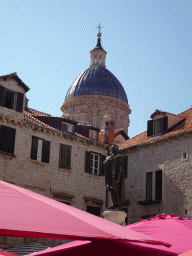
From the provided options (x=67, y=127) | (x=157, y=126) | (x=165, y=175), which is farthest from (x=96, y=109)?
(x=165, y=175)

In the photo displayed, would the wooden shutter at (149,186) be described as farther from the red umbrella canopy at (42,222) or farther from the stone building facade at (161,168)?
the red umbrella canopy at (42,222)

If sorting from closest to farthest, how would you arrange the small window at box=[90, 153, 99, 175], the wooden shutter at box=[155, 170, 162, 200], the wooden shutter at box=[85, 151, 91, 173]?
the wooden shutter at box=[155, 170, 162, 200]
the wooden shutter at box=[85, 151, 91, 173]
the small window at box=[90, 153, 99, 175]

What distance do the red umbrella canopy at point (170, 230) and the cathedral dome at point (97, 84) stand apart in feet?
124

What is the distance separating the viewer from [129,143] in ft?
93.8

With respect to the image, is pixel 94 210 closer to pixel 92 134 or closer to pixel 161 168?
pixel 161 168

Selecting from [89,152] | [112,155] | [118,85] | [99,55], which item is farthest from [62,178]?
[99,55]

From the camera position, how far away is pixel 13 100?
2334cm

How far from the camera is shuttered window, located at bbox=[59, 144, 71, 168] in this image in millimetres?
25062

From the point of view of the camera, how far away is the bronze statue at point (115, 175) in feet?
44.5

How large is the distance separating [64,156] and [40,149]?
6.26 ft

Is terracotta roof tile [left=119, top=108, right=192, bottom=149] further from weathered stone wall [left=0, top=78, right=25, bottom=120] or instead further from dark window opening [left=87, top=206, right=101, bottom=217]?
weathered stone wall [left=0, top=78, right=25, bottom=120]

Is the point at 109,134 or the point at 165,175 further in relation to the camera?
the point at 109,134

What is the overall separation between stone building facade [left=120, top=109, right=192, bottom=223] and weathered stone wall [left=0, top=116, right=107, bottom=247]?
88.7 inches

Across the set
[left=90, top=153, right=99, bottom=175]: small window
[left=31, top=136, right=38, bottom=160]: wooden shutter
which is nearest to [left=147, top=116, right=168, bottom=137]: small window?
[left=90, top=153, right=99, bottom=175]: small window
